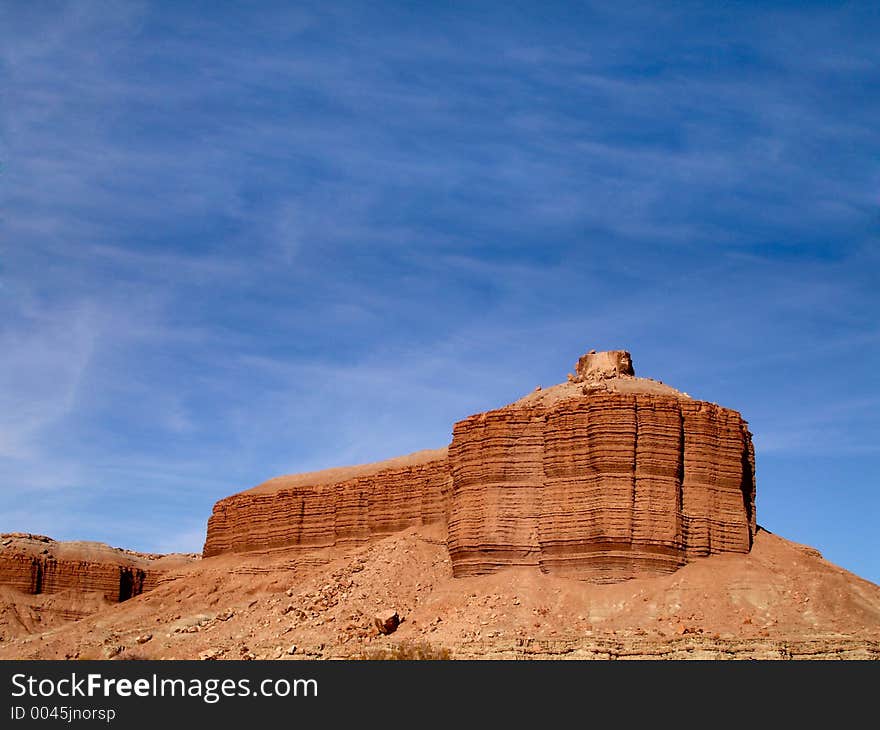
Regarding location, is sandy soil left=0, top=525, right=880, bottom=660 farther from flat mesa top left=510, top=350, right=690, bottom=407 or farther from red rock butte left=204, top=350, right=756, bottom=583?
flat mesa top left=510, top=350, right=690, bottom=407

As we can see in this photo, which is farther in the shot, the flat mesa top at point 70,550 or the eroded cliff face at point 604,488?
the flat mesa top at point 70,550

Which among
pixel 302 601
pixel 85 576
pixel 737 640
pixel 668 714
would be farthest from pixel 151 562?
pixel 668 714

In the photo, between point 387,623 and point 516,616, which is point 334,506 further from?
point 516,616

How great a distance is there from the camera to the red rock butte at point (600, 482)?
199 feet

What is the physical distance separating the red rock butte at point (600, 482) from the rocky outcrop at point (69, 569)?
46086 millimetres

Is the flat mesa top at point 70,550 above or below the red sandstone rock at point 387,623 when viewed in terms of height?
above

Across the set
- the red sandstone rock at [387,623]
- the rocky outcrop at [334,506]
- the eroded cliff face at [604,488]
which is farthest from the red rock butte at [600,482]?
the rocky outcrop at [334,506]

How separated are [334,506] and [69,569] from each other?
1278 inches

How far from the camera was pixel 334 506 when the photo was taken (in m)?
84.6

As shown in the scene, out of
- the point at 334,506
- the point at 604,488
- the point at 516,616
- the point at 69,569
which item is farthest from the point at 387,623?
the point at 69,569

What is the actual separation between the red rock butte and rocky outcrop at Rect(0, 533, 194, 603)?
46.1m

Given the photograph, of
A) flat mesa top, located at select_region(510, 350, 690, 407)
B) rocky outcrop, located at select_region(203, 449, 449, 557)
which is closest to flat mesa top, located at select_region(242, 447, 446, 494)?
rocky outcrop, located at select_region(203, 449, 449, 557)

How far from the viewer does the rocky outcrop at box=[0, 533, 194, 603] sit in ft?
343

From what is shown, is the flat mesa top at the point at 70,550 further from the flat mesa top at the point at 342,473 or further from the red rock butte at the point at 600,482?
the red rock butte at the point at 600,482
